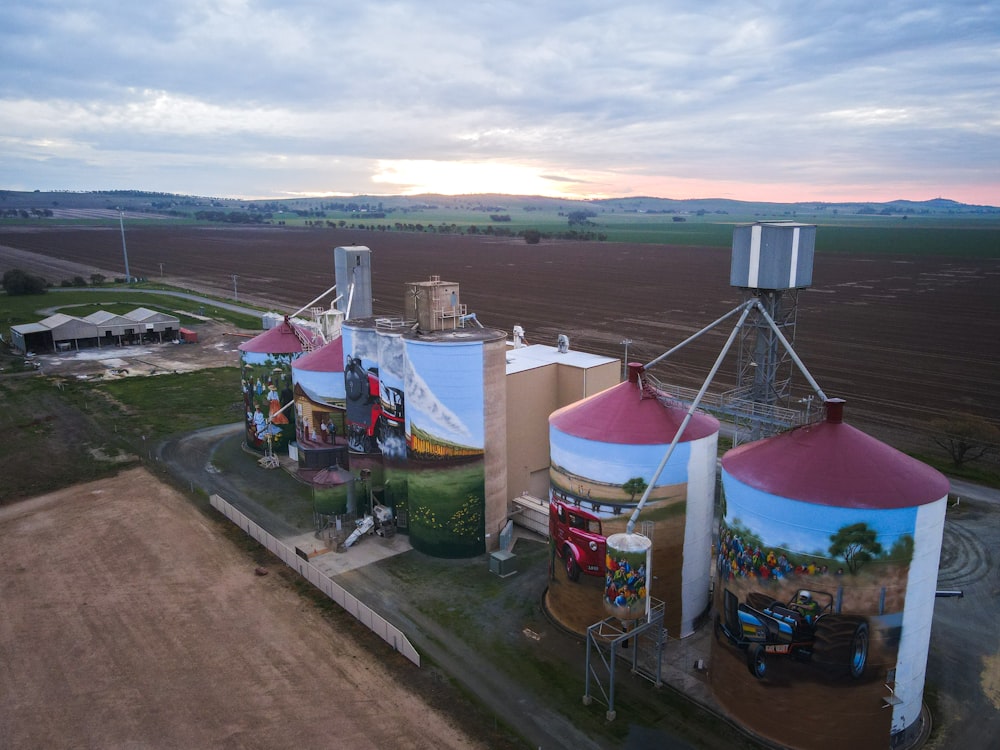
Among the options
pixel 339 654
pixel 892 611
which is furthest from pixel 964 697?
pixel 339 654

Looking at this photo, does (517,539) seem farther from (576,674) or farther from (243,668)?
(243,668)

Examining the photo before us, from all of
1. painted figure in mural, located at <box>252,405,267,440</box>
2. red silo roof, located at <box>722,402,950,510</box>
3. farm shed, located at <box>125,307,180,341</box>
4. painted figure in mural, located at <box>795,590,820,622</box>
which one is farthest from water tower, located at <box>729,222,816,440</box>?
farm shed, located at <box>125,307,180,341</box>

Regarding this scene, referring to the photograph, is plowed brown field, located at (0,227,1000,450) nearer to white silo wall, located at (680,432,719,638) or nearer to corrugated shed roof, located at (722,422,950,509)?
white silo wall, located at (680,432,719,638)

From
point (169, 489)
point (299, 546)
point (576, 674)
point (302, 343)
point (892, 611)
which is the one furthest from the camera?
point (302, 343)

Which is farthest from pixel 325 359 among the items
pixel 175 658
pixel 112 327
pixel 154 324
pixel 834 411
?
pixel 112 327

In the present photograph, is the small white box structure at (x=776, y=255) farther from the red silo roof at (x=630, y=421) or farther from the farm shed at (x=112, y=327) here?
the farm shed at (x=112, y=327)

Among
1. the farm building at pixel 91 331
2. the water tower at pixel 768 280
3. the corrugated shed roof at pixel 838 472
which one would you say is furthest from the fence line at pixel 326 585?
the farm building at pixel 91 331
